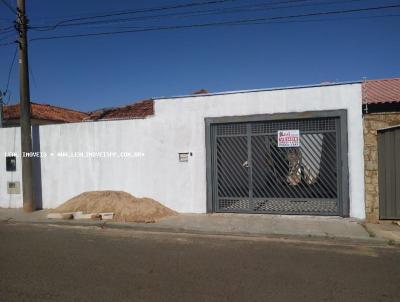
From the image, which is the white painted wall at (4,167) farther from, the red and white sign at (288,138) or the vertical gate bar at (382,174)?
the vertical gate bar at (382,174)

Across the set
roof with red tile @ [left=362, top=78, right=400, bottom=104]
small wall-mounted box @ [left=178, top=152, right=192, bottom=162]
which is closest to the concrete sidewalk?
small wall-mounted box @ [left=178, top=152, right=192, bottom=162]

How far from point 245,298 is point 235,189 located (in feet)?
19.4

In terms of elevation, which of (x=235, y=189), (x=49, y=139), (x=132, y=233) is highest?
(x=49, y=139)

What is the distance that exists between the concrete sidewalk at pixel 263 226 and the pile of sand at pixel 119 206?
1.62ft

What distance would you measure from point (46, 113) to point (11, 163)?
44.3ft

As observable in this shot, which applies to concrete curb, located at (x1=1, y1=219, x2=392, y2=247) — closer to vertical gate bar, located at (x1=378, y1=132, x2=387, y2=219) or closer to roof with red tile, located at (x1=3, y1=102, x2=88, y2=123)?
vertical gate bar, located at (x1=378, y1=132, x2=387, y2=219)

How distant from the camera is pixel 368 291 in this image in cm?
465

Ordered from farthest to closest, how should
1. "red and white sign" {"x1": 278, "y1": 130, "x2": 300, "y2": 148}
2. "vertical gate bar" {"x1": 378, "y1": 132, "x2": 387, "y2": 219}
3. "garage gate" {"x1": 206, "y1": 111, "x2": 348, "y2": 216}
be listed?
"red and white sign" {"x1": 278, "y1": 130, "x2": 300, "y2": 148}, "garage gate" {"x1": 206, "y1": 111, "x2": 348, "y2": 216}, "vertical gate bar" {"x1": 378, "y1": 132, "x2": 387, "y2": 219}

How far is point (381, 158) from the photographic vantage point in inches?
348

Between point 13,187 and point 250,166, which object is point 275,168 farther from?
point 13,187

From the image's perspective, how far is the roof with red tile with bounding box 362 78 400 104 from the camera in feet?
29.7

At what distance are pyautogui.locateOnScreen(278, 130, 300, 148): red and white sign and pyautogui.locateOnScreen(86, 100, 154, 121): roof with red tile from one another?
8.66 metres

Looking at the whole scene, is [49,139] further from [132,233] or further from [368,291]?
[368,291]

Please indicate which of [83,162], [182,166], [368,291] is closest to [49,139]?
[83,162]
